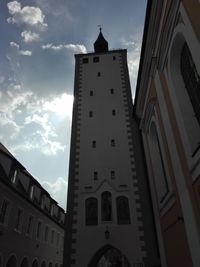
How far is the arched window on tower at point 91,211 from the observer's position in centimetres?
Answer: 1447

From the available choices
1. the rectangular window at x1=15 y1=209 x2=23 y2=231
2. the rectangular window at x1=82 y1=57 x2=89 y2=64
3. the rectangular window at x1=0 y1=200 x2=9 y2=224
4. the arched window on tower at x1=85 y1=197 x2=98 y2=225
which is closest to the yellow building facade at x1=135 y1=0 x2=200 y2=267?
the arched window on tower at x1=85 y1=197 x2=98 y2=225

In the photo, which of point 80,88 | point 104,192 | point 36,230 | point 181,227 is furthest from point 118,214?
point 80,88

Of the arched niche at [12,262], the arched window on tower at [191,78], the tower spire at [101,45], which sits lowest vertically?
the arched niche at [12,262]

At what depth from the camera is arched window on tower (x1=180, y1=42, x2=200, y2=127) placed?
7.51 m

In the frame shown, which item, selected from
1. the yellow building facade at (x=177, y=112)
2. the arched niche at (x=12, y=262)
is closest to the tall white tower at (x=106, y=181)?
the yellow building facade at (x=177, y=112)

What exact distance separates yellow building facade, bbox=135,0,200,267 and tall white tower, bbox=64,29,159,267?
2.98 meters

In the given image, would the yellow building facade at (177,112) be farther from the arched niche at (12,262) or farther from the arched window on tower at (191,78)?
the arched niche at (12,262)

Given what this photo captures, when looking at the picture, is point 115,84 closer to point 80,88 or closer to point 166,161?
point 80,88

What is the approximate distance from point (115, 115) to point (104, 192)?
6562 millimetres

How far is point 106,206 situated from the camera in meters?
15.1

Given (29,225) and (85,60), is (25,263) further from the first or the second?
(85,60)

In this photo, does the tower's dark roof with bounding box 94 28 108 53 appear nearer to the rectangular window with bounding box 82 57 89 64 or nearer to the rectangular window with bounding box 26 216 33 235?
the rectangular window with bounding box 82 57 89 64

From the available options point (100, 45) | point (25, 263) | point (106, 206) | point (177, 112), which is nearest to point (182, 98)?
point (177, 112)

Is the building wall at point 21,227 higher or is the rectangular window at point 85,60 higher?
the rectangular window at point 85,60
